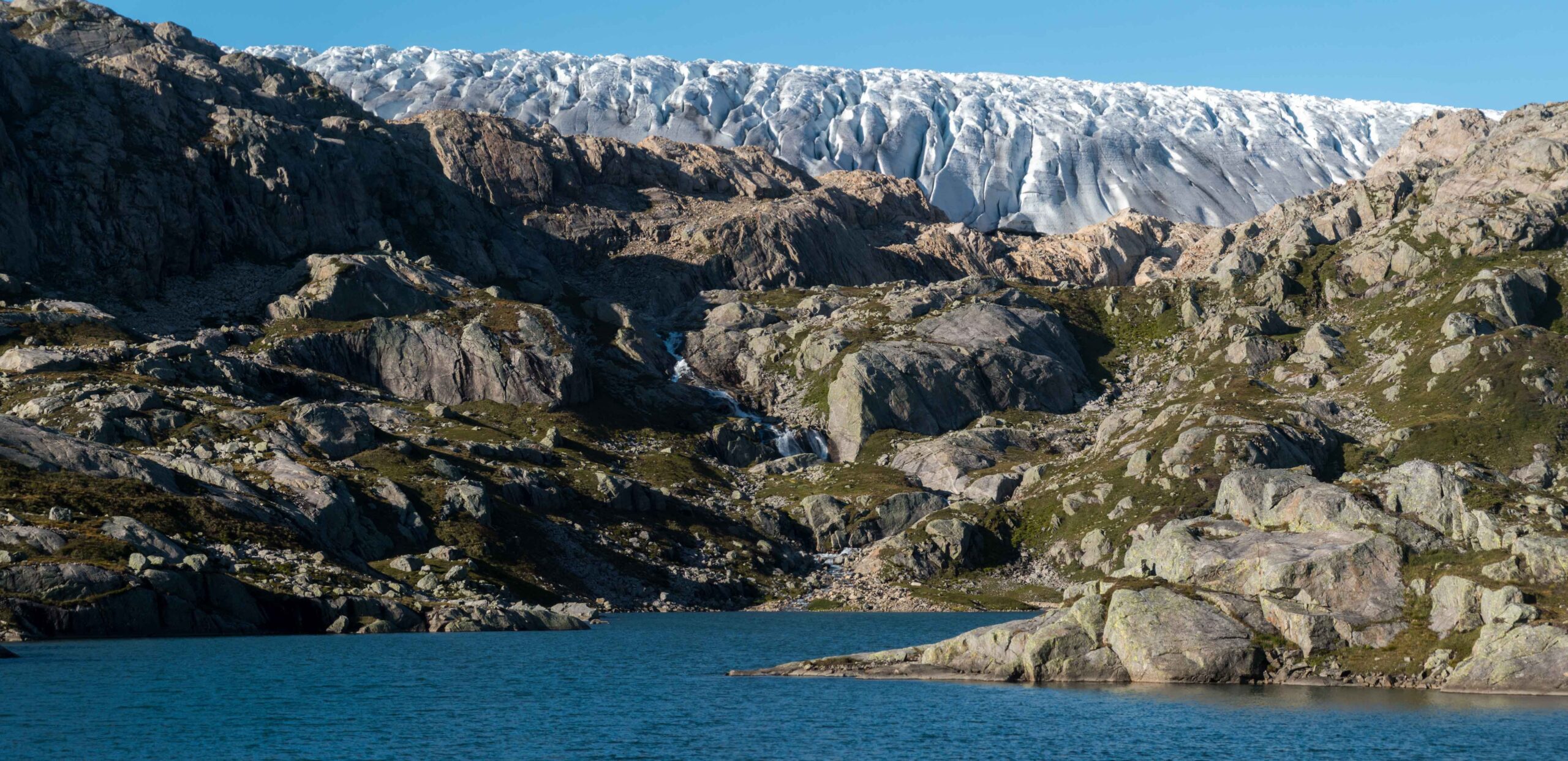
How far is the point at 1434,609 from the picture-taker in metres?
93.1

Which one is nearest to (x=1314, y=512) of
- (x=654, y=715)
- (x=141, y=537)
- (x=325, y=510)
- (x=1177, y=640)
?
(x=1177, y=640)

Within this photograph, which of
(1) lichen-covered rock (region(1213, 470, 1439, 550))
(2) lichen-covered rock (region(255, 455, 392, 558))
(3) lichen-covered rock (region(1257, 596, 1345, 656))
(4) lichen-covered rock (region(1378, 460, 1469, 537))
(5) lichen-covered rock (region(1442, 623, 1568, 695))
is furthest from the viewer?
(2) lichen-covered rock (region(255, 455, 392, 558))

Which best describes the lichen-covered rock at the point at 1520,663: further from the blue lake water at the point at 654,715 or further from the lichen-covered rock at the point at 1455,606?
the lichen-covered rock at the point at 1455,606

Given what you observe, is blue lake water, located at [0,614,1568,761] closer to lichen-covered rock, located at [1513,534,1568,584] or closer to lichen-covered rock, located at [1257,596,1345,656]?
lichen-covered rock, located at [1257,596,1345,656]

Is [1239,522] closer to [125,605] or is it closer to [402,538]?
[125,605]

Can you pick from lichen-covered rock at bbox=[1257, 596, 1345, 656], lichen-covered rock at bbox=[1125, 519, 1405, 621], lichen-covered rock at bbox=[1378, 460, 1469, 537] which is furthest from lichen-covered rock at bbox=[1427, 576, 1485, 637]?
lichen-covered rock at bbox=[1378, 460, 1469, 537]

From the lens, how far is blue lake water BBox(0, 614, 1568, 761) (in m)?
74.6

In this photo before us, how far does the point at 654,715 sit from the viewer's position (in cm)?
9119

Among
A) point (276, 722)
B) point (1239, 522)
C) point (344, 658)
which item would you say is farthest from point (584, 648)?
point (1239, 522)

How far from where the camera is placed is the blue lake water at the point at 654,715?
7462cm

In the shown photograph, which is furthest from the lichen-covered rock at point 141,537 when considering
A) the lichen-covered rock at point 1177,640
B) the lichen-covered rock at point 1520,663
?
the lichen-covered rock at point 1520,663

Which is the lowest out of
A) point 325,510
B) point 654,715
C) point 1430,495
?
point 654,715

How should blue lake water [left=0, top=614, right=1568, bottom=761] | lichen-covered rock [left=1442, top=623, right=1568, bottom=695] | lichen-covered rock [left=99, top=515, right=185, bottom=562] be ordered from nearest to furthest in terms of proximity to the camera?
1. blue lake water [left=0, top=614, right=1568, bottom=761]
2. lichen-covered rock [left=1442, top=623, right=1568, bottom=695]
3. lichen-covered rock [left=99, top=515, right=185, bottom=562]

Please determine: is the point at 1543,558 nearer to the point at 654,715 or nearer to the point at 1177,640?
the point at 1177,640
